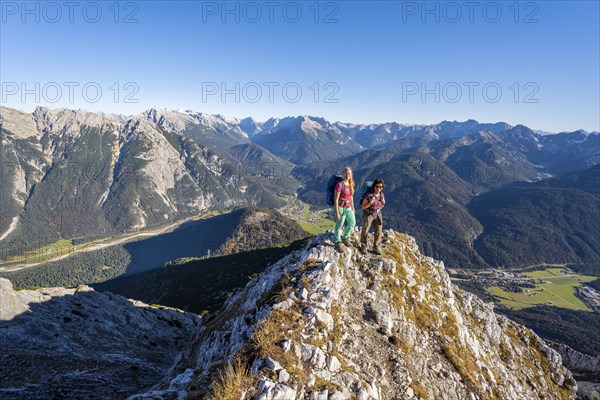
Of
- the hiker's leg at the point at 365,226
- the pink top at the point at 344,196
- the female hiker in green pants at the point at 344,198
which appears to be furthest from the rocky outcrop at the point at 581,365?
the pink top at the point at 344,196

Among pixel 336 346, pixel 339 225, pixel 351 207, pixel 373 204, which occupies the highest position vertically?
pixel 373 204

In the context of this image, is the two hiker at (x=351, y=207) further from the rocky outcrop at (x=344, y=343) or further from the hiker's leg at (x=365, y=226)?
the rocky outcrop at (x=344, y=343)

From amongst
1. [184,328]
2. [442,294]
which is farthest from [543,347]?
[184,328]

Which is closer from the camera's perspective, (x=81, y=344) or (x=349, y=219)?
(x=349, y=219)

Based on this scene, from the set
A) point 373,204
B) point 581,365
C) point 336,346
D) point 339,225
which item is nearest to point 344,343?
→ point 336,346

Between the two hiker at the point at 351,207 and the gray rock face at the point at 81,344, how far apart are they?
14.9 m

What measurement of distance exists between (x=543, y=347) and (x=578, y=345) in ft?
727

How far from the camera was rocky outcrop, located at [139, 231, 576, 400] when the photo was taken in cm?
1436

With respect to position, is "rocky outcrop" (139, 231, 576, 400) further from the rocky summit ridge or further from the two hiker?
the two hiker

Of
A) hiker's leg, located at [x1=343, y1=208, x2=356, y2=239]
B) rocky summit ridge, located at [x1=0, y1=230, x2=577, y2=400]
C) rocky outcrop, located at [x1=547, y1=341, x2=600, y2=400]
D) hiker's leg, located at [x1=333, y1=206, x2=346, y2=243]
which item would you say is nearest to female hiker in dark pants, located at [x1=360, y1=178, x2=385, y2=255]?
hiker's leg, located at [x1=343, y1=208, x2=356, y2=239]

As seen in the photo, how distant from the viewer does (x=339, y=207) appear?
23281 mm

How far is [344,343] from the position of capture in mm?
18203

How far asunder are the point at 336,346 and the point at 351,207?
10.7 m

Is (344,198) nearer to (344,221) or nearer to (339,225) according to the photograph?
(339,225)
